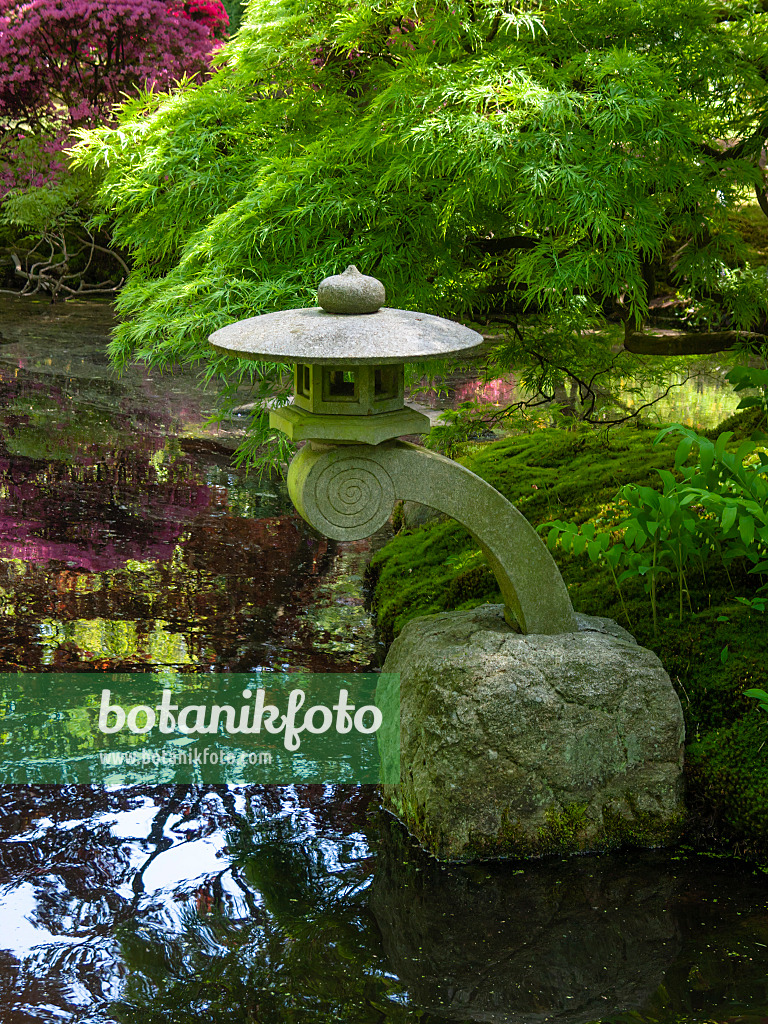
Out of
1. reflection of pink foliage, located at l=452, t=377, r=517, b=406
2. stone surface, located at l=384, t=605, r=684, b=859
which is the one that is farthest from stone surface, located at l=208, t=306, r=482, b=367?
reflection of pink foliage, located at l=452, t=377, r=517, b=406

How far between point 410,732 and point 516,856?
605 mm

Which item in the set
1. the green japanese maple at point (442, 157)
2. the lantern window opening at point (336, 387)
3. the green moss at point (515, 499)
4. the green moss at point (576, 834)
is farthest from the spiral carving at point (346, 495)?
the green moss at point (515, 499)

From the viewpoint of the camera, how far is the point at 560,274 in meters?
3.71

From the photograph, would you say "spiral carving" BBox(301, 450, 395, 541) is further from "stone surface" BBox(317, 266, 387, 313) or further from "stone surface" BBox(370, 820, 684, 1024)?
"stone surface" BBox(370, 820, 684, 1024)

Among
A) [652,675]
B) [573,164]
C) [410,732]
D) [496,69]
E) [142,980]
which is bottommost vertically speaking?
[142,980]

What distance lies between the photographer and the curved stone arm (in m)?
3.52

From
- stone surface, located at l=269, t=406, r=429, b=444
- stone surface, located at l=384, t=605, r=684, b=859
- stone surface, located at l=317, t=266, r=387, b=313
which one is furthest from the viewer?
stone surface, located at l=384, t=605, r=684, b=859

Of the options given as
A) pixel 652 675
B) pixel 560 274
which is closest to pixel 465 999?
pixel 652 675

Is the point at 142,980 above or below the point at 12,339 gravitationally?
below

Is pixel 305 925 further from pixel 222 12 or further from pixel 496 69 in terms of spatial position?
pixel 222 12

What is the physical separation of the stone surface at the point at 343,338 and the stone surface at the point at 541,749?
3.97ft

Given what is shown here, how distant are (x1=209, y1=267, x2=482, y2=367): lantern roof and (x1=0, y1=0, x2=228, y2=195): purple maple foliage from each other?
40.3ft

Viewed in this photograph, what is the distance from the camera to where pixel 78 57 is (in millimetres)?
14555

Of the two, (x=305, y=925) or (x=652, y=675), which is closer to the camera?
(x=305, y=925)
